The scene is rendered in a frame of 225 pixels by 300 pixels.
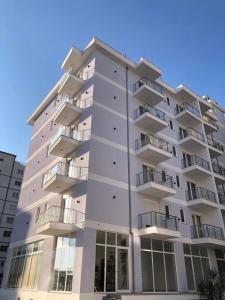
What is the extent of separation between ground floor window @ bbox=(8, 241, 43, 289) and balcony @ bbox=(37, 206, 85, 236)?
285cm

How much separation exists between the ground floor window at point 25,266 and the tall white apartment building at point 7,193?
30158 mm

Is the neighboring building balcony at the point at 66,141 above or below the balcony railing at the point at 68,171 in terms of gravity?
above

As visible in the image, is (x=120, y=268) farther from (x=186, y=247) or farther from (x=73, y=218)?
(x=186, y=247)

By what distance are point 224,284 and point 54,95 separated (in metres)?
21.7

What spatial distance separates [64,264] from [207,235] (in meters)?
10.8

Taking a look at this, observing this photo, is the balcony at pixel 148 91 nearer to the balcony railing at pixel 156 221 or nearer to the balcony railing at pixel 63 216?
the balcony railing at pixel 156 221

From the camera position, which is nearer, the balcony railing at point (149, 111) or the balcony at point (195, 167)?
the balcony railing at point (149, 111)

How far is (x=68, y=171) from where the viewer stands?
18141 millimetres

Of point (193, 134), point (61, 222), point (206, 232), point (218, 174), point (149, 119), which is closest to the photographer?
point (61, 222)

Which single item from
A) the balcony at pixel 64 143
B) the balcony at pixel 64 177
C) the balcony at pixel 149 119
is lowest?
the balcony at pixel 64 177

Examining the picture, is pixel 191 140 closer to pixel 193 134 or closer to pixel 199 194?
pixel 193 134

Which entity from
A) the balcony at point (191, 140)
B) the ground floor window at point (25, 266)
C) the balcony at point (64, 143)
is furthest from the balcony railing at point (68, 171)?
the balcony at point (191, 140)

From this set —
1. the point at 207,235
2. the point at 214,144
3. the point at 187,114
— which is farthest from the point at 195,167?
the point at 214,144

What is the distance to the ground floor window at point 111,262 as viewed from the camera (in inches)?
555
